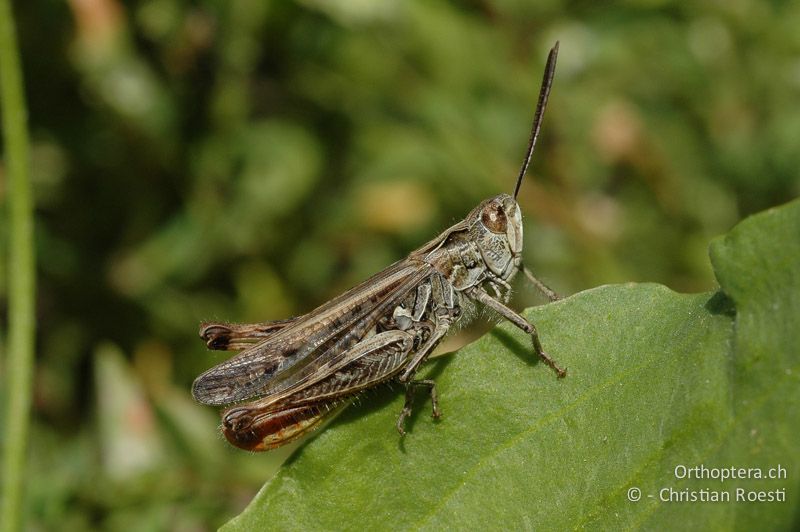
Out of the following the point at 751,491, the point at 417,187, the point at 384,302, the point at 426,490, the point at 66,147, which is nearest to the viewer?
the point at 751,491

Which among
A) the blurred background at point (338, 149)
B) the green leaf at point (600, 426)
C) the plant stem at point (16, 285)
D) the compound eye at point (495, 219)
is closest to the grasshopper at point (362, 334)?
the compound eye at point (495, 219)

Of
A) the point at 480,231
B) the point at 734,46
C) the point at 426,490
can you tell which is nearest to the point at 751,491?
the point at 426,490

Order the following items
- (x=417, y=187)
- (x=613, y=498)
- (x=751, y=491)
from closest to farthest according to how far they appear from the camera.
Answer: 1. (x=751, y=491)
2. (x=613, y=498)
3. (x=417, y=187)

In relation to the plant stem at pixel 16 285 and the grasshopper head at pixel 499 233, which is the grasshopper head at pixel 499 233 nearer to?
the grasshopper head at pixel 499 233

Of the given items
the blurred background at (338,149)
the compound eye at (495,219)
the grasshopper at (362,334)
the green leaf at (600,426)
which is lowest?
the green leaf at (600,426)

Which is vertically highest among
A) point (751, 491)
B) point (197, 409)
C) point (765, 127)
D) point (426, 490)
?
point (765, 127)

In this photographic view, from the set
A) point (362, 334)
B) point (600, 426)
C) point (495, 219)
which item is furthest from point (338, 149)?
point (600, 426)

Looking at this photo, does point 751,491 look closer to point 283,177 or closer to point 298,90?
point 283,177
